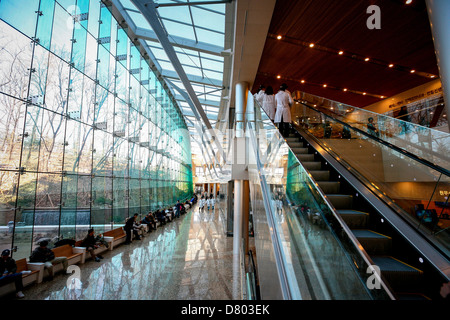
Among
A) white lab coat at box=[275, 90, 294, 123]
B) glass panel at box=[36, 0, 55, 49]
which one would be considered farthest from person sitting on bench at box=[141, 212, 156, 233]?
white lab coat at box=[275, 90, 294, 123]

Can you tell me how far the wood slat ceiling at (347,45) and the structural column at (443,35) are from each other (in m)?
3.71

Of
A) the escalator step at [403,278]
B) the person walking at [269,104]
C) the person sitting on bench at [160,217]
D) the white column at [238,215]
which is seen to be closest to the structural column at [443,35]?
the escalator step at [403,278]

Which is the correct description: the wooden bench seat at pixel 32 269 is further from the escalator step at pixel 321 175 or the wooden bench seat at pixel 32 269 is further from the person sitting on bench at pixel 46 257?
the escalator step at pixel 321 175

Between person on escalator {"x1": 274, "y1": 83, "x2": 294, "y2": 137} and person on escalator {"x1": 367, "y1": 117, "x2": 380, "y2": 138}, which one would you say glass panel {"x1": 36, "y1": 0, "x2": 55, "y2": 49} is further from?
person on escalator {"x1": 367, "y1": 117, "x2": 380, "y2": 138}

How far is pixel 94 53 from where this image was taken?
9.44m

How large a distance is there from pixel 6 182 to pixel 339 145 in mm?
8532

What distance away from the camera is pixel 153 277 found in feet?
21.3

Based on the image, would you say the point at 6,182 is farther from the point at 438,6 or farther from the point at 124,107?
the point at 438,6

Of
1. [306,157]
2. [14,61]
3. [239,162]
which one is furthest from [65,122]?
[306,157]

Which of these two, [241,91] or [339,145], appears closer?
[339,145]

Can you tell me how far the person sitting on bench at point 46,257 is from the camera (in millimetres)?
6203

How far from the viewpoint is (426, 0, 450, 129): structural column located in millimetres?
3047

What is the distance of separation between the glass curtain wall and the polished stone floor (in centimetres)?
153
